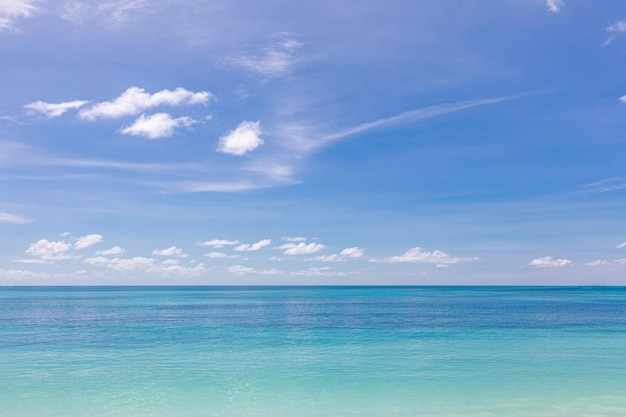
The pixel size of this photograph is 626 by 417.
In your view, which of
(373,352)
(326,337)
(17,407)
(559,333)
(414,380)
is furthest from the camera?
(559,333)

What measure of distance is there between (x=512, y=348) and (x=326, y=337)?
46.4 feet

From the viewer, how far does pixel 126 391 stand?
71.9 ft

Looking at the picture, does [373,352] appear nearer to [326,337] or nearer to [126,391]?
[326,337]

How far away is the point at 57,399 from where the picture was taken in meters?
20.7

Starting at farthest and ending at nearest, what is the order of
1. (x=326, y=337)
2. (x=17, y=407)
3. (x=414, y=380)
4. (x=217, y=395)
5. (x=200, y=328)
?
(x=200, y=328) < (x=326, y=337) < (x=414, y=380) < (x=217, y=395) < (x=17, y=407)

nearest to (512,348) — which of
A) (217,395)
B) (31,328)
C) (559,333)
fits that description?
Result: (559,333)

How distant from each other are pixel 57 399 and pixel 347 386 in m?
12.4

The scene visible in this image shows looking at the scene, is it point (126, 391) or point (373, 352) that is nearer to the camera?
point (126, 391)

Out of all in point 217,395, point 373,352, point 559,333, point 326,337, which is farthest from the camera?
point 559,333

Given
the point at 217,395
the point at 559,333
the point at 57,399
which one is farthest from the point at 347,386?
the point at 559,333

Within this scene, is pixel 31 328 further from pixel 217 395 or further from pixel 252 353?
pixel 217 395

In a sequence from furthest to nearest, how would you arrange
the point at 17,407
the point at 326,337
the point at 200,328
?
the point at 200,328
the point at 326,337
the point at 17,407

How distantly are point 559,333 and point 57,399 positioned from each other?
1547 inches

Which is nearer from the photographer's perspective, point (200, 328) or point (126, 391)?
point (126, 391)
